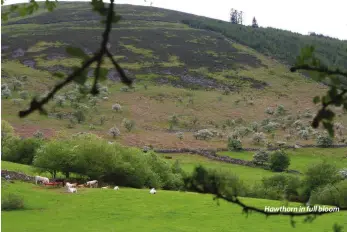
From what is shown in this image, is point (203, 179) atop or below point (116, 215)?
atop

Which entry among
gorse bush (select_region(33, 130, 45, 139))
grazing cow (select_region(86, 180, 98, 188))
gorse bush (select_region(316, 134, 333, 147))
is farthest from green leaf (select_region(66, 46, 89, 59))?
gorse bush (select_region(316, 134, 333, 147))

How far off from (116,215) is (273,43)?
103m

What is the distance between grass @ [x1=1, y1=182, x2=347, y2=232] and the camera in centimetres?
2278

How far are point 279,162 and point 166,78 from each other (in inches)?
2000

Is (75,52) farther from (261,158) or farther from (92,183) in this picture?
(261,158)

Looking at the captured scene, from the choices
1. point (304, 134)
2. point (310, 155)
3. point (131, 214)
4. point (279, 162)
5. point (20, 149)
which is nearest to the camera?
point (131, 214)

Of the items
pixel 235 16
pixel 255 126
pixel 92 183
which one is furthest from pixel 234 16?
pixel 92 183

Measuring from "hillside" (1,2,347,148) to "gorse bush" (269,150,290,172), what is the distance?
12597 millimetres

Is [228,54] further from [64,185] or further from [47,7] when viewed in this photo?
[47,7]

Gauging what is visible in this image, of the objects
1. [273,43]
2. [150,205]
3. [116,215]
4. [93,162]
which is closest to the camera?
[116,215]

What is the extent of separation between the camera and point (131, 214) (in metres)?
25.0

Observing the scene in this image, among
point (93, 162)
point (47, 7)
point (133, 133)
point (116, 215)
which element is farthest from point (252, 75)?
point (47, 7)

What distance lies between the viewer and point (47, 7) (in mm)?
2299

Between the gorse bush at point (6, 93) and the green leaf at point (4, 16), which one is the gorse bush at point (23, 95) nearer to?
the gorse bush at point (6, 93)
